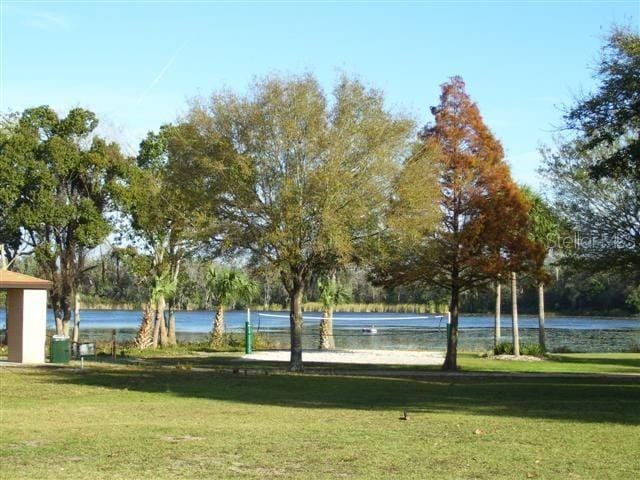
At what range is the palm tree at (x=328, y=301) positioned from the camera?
137 feet

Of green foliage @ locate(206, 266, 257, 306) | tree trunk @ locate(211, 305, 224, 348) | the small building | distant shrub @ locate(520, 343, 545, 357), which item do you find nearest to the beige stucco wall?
the small building

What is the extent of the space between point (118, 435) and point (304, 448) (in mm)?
2821

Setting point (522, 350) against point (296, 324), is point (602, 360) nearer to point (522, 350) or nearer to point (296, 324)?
point (522, 350)

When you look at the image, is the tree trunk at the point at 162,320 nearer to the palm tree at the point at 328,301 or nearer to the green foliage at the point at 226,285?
the green foliage at the point at 226,285

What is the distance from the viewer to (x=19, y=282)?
2834 cm

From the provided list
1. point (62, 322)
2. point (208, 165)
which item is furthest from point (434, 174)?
point (62, 322)

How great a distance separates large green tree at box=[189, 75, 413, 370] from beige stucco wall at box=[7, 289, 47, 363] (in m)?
8.40

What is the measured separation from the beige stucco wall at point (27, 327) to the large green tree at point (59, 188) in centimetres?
721

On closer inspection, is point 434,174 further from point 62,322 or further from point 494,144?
point 62,322

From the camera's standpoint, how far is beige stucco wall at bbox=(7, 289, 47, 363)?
28.7 m

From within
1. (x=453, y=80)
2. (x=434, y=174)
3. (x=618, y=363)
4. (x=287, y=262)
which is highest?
(x=453, y=80)

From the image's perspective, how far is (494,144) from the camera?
26.7 metres

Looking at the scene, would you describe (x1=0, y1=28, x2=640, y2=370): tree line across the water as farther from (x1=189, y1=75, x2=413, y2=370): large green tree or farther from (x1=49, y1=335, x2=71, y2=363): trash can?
(x1=49, y1=335, x2=71, y2=363): trash can

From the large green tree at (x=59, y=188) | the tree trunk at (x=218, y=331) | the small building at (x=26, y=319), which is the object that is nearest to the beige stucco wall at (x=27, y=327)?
the small building at (x=26, y=319)
